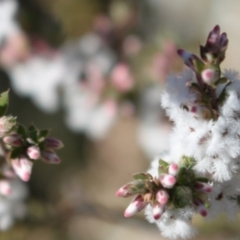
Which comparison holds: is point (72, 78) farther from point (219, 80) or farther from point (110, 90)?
point (219, 80)

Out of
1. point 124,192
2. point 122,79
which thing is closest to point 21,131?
point 124,192

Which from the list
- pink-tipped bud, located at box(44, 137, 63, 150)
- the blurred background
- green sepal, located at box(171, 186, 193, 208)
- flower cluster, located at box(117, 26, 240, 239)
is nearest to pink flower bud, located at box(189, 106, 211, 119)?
flower cluster, located at box(117, 26, 240, 239)

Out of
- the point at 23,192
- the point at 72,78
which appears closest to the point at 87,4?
the point at 72,78

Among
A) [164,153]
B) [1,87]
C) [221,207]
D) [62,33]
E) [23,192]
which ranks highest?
[1,87]

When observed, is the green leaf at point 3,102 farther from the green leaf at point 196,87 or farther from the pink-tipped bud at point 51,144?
the green leaf at point 196,87

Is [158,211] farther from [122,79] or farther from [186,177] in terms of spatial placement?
[122,79]

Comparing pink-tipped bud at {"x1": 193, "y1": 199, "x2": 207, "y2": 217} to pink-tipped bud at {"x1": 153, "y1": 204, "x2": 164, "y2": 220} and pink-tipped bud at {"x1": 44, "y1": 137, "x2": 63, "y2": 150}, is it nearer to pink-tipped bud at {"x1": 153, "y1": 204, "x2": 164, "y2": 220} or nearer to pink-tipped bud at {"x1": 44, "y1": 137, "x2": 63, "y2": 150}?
pink-tipped bud at {"x1": 153, "y1": 204, "x2": 164, "y2": 220}
